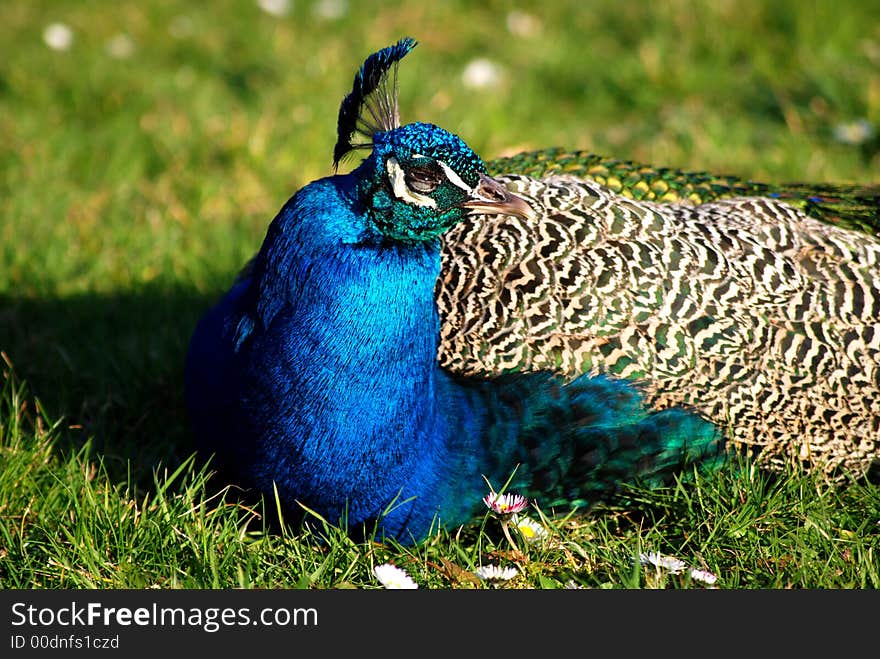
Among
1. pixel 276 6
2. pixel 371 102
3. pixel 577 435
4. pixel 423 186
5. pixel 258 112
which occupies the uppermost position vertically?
pixel 276 6

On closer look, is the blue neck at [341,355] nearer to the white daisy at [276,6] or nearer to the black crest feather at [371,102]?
the black crest feather at [371,102]

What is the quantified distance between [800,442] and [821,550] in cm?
29

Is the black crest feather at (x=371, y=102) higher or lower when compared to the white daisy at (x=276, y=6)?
lower

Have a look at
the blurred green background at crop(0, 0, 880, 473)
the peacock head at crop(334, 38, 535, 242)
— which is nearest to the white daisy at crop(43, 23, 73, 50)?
the blurred green background at crop(0, 0, 880, 473)

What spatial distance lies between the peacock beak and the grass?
720 millimetres

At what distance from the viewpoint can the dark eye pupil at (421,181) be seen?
210 cm

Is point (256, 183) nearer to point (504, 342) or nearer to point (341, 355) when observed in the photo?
point (504, 342)

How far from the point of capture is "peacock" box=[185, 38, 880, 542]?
7.06 feet

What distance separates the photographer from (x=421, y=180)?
6.91 ft

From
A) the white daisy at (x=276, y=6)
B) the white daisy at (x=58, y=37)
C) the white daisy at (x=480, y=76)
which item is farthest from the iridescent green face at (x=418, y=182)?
the white daisy at (x=276, y=6)

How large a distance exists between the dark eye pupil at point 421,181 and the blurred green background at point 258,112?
4.06 feet

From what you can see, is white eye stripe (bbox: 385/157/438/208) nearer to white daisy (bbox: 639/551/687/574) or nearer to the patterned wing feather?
the patterned wing feather

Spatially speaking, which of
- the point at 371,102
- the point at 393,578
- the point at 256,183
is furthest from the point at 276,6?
the point at 393,578

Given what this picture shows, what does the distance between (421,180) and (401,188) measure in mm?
43
